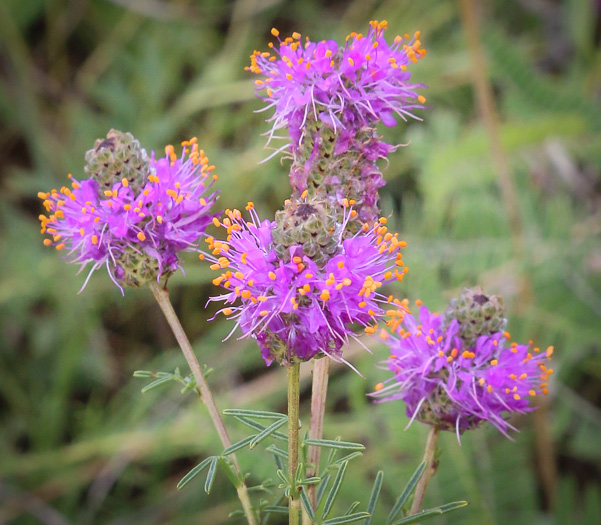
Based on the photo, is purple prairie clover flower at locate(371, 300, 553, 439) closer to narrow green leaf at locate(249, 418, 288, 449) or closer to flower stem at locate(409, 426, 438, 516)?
flower stem at locate(409, 426, 438, 516)

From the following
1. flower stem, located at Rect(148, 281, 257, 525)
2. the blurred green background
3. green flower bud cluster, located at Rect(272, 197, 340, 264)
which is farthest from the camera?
the blurred green background

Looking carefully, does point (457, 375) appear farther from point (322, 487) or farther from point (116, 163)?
point (116, 163)

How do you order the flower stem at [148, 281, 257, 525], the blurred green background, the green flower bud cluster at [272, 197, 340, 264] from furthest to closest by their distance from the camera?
the blurred green background < the flower stem at [148, 281, 257, 525] < the green flower bud cluster at [272, 197, 340, 264]

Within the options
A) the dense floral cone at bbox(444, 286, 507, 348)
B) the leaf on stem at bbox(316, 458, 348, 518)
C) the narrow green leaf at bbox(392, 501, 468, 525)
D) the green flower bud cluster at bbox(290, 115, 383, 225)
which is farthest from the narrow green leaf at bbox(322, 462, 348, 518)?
the green flower bud cluster at bbox(290, 115, 383, 225)

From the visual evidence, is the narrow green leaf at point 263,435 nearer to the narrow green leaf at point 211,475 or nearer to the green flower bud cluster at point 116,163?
the narrow green leaf at point 211,475

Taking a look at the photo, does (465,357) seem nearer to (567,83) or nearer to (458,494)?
(458,494)

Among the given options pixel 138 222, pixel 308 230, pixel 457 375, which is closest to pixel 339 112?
Result: pixel 308 230
